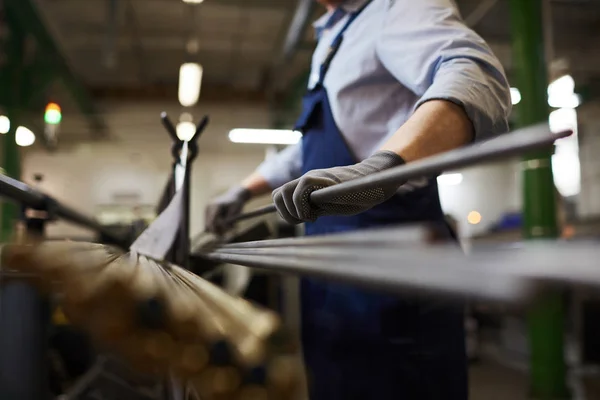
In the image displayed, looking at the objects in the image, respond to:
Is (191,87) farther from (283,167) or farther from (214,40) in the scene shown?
(283,167)

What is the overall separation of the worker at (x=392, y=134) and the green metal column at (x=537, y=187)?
2568 mm

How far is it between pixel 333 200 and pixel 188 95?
5605 millimetres

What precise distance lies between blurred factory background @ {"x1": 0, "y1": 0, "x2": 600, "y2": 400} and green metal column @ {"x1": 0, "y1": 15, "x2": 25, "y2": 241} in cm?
1

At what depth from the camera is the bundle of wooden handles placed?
1.20 feet

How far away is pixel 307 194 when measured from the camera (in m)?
0.70

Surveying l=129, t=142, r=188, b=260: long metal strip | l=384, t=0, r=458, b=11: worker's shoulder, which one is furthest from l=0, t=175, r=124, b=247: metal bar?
l=384, t=0, r=458, b=11: worker's shoulder

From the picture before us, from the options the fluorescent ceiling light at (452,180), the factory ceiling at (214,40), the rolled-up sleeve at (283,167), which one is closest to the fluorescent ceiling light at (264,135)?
the factory ceiling at (214,40)

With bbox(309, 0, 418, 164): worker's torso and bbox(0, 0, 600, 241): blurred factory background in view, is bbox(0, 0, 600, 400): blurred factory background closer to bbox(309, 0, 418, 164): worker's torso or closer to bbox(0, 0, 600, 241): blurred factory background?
bbox(0, 0, 600, 241): blurred factory background

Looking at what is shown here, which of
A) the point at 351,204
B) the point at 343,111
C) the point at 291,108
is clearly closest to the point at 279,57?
the point at 291,108

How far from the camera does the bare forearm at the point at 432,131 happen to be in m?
0.83

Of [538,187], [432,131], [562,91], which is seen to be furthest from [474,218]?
[432,131]

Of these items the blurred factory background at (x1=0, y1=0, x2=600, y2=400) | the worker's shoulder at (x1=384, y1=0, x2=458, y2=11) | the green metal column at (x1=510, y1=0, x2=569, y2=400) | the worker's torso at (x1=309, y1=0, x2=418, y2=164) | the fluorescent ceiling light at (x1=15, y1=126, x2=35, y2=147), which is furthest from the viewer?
the blurred factory background at (x1=0, y1=0, x2=600, y2=400)

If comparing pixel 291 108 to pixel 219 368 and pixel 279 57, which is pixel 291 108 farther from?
pixel 219 368

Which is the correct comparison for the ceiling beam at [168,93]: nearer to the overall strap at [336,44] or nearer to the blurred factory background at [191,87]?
the blurred factory background at [191,87]
